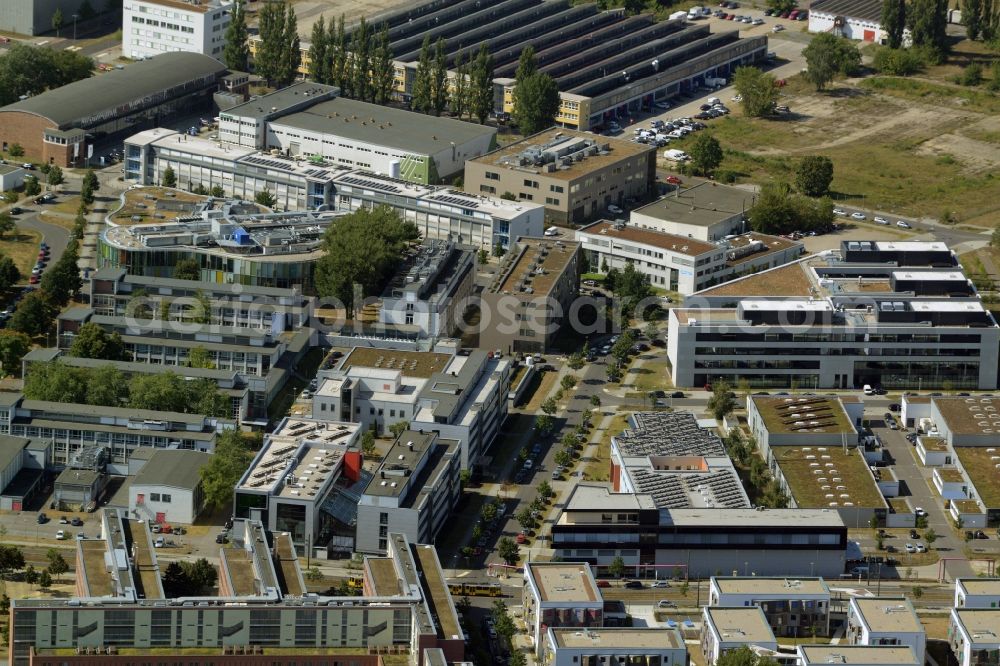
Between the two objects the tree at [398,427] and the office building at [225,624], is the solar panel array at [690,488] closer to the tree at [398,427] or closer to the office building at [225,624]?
the tree at [398,427]

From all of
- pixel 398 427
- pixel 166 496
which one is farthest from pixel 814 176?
pixel 166 496

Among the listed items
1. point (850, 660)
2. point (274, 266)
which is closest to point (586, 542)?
point (850, 660)

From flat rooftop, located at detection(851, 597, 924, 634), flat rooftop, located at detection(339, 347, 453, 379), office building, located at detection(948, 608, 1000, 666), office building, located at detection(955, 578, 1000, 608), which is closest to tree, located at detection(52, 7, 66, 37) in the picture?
flat rooftop, located at detection(339, 347, 453, 379)

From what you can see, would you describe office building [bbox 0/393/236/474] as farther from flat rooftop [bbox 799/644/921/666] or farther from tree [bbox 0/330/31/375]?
flat rooftop [bbox 799/644/921/666]

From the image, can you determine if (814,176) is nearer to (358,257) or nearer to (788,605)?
(358,257)

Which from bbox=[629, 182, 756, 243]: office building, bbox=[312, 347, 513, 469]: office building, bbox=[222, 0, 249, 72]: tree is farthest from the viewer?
bbox=[222, 0, 249, 72]: tree

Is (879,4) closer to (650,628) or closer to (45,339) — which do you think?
(45,339)

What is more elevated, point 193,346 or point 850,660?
point 193,346
